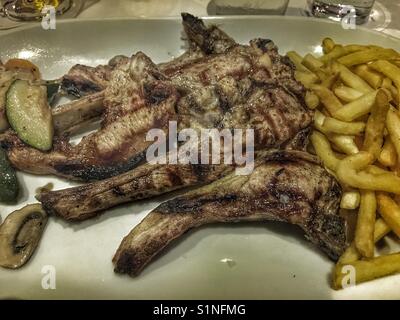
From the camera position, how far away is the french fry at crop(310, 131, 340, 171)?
2.46m

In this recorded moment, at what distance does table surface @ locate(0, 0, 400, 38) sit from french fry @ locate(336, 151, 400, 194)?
2470 mm

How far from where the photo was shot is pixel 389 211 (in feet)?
7.32

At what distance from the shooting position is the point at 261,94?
2.61 m

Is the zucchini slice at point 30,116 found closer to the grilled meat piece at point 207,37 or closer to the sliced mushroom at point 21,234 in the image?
the sliced mushroom at point 21,234

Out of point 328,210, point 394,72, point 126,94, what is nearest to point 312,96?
point 394,72

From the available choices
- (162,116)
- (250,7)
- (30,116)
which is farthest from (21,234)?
(250,7)

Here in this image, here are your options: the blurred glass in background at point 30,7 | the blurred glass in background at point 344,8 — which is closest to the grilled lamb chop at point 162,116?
the blurred glass in background at point 344,8

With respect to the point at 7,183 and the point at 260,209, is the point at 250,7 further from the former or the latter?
the point at 7,183

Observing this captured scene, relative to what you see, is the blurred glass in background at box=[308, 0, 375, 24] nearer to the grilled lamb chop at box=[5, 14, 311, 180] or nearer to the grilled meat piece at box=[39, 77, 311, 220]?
the grilled lamb chop at box=[5, 14, 311, 180]

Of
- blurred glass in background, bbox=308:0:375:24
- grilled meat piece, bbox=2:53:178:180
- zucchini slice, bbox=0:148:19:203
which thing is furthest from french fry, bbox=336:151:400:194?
blurred glass in background, bbox=308:0:375:24

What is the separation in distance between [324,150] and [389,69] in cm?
70

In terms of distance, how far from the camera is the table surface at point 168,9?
4.24 meters

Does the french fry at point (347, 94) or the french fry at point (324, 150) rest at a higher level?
the french fry at point (347, 94)

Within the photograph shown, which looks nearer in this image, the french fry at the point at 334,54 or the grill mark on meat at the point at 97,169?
the grill mark on meat at the point at 97,169
